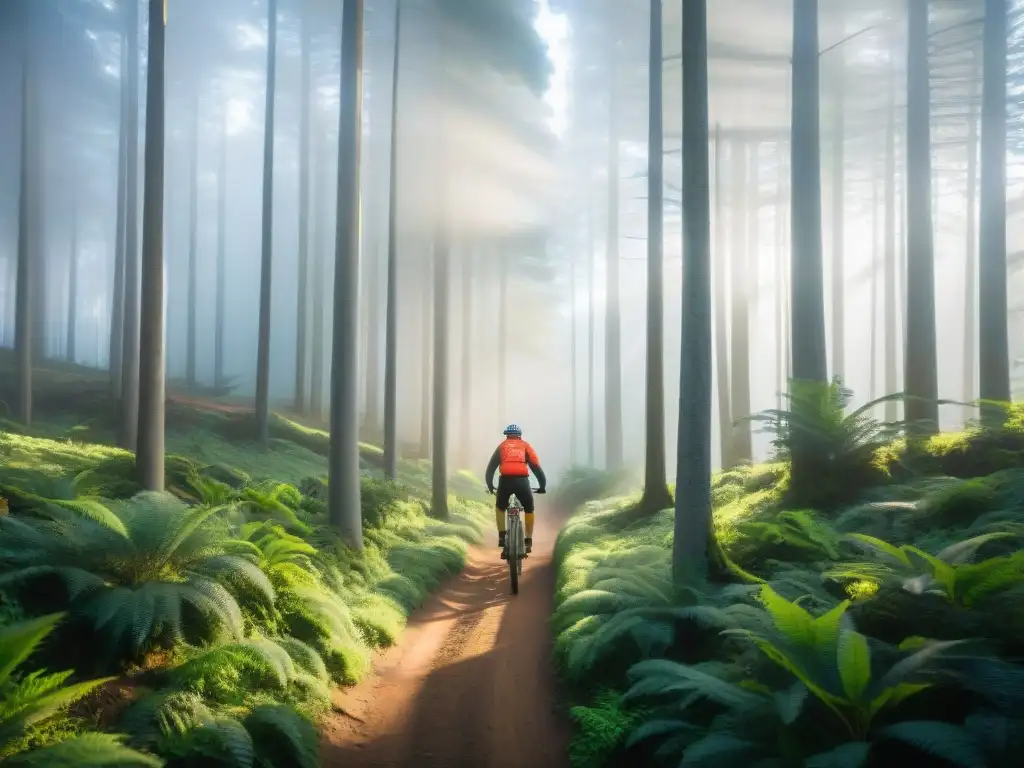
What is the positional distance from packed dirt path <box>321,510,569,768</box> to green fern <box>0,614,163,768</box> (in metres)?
1.84

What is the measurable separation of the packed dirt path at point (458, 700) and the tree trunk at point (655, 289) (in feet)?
14.2

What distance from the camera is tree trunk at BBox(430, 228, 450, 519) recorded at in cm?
1565

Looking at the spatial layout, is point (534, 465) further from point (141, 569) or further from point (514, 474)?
point (141, 569)

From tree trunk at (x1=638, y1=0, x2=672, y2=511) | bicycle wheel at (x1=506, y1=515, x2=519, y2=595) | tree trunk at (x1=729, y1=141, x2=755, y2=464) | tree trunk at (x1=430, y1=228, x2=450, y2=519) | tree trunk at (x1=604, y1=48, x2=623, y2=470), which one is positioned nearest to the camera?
bicycle wheel at (x1=506, y1=515, x2=519, y2=595)

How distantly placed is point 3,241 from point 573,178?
3427cm

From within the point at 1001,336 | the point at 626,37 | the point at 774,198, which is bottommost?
the point at 1001,336

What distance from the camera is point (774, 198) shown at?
76.5ft

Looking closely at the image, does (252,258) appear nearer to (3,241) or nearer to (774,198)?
(3,241)

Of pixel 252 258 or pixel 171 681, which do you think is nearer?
pixel 171 681

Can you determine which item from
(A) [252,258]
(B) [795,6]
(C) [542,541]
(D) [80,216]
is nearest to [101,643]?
(B) [795,6]

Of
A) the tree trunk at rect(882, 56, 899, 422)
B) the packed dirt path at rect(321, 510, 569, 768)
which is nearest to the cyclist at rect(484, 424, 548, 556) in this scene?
the packed dirt path at rect(321, 510, 569, 768)

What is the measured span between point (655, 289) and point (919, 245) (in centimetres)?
467

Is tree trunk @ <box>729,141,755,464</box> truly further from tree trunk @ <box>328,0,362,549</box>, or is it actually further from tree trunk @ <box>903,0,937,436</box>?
tree trunk @ <box>328,0,362,549</box>

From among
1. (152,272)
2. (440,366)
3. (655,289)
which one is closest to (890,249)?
(655,289)
